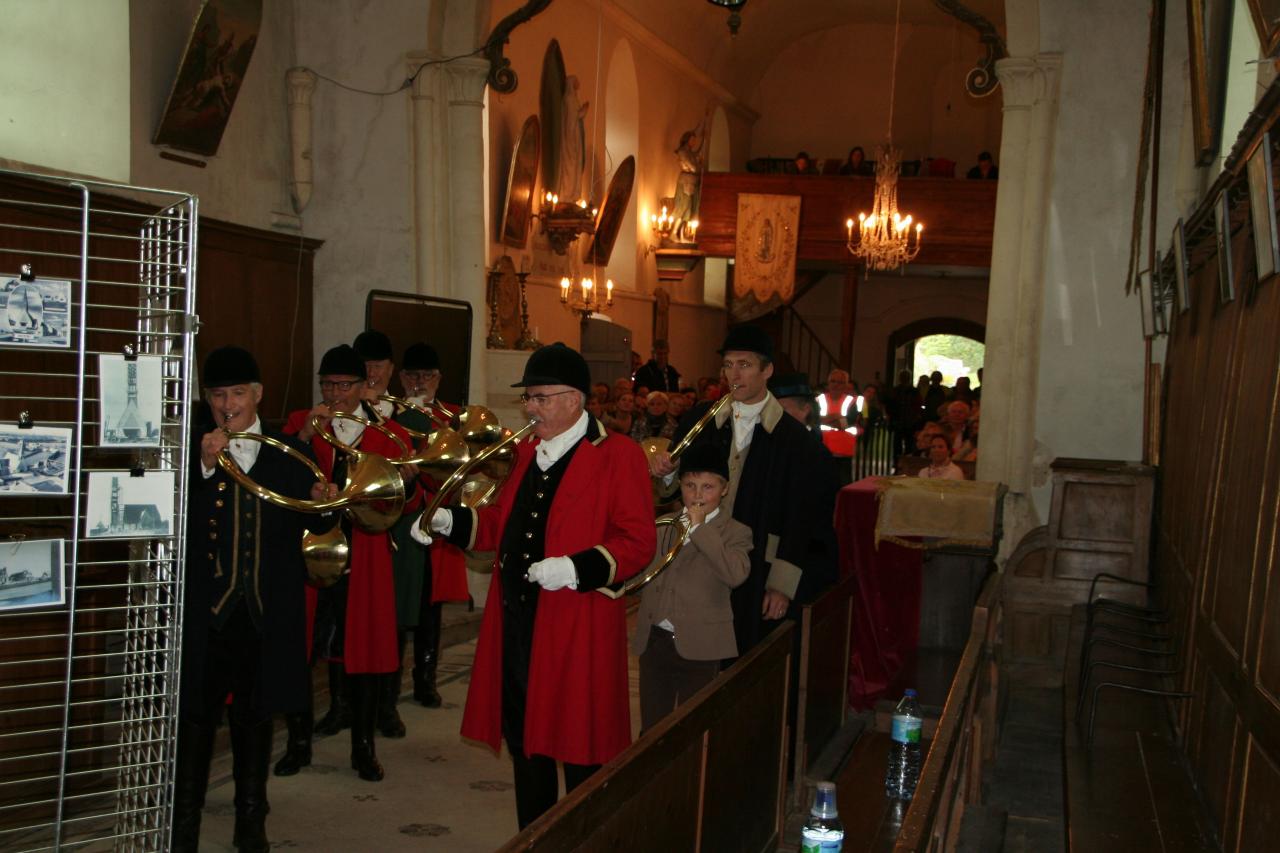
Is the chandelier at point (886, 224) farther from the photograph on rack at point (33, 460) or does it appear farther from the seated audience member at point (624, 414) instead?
the photograph on rack at point (33, 460)

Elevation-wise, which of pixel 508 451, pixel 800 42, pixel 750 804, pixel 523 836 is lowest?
pixel 750 804

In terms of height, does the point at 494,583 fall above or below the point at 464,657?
above

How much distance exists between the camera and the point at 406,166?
9305 millimetres

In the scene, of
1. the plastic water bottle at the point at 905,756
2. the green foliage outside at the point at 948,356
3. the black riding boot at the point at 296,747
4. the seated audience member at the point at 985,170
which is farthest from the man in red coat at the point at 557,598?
the green foliage outside at the point at 948,356

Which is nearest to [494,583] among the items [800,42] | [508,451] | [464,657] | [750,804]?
[508,451]

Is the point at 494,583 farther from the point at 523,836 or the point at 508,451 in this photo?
the point at 523,836

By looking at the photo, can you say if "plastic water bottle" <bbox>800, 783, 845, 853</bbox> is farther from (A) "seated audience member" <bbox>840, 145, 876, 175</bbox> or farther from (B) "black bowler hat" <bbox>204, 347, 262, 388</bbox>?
(A) "seated audience member" <bbox>840, 145, 876, 175</bbox>

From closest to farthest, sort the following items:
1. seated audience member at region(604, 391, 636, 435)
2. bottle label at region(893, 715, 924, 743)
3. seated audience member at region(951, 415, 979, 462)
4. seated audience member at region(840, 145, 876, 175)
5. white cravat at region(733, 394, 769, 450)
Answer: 1. white cravat at region(733, 394, 769, 450)
2. bottle label at region(893, 715, 924, 743)
3. seated audience member at region(951, 415, 979, 462)
4. seated audience member at region(604, 391, 636, 435)
5. seated audience member at region(840, 145, 876, 175)

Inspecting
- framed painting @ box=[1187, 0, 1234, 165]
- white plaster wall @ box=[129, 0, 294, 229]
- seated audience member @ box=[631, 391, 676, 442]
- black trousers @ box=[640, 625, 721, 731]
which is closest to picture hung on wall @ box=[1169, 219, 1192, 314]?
framed painting @ box=[1187, 0, 1234, 165]

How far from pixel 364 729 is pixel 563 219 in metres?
10.5

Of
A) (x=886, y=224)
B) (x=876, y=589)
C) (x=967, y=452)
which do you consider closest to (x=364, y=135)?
(x=876, y=589)

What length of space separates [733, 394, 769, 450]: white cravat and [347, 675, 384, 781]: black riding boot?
197 centimetres

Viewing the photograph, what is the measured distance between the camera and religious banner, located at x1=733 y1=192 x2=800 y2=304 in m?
20.5

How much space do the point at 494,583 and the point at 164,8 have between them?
5253mm
